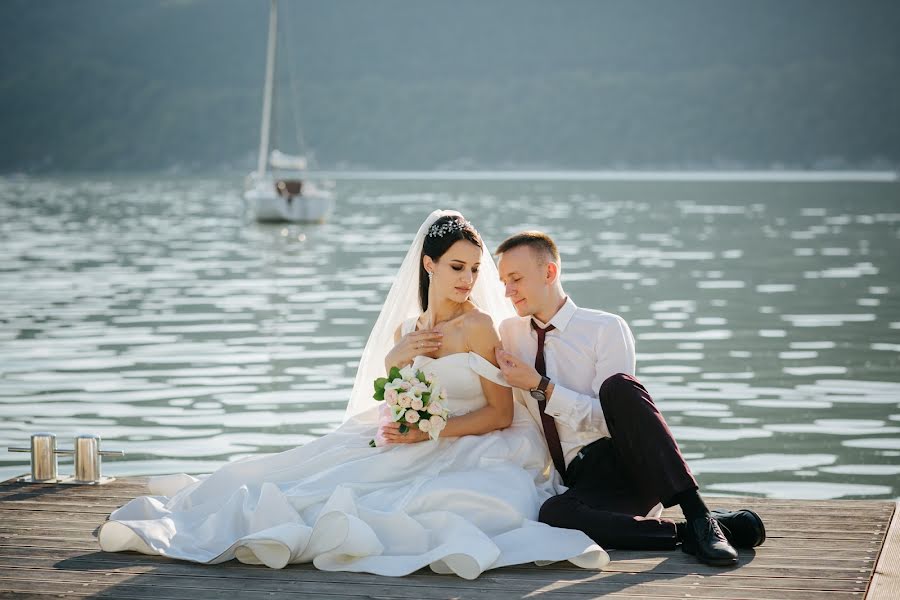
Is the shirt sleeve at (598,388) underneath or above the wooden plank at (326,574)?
above

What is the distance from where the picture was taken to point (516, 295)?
18.1 ft

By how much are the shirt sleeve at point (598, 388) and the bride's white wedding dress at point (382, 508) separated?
29 centimetres

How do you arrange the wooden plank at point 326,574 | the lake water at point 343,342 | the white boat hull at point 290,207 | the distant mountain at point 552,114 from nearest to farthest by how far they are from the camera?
the wooden plank at point 326,574, the lake water at point 343,342, the white boat hull at point 290,207, the distant mountain at point 552,114

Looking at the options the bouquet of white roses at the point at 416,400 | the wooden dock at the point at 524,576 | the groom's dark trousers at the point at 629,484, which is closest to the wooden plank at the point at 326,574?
the wooden dock at the point at 524,576

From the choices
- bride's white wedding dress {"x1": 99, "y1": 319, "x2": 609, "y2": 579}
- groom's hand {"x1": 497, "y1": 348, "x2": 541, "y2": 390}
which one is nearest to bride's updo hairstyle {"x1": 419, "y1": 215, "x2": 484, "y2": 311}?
bride's white wedding dress {"x1": 99, "y1": 319, "x2": 609, "y2": 579}

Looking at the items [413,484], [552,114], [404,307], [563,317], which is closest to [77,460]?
[404,307]

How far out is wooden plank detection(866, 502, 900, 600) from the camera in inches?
179

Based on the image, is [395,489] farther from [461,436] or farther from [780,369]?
[780,369]

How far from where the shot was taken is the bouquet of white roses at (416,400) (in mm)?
5145

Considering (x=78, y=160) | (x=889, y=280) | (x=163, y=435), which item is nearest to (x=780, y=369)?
(x=163, y=435)

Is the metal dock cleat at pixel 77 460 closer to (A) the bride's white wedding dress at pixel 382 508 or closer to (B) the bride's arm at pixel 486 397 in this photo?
(A) the bride's white wedding dress at pixel 382 508

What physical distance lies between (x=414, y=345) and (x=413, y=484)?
665mm

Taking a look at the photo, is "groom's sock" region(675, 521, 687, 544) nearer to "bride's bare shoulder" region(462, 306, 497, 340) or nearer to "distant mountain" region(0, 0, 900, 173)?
"bride's bare shoulder" region(462, 306, 497, 340)

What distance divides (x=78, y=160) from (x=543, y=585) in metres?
188
